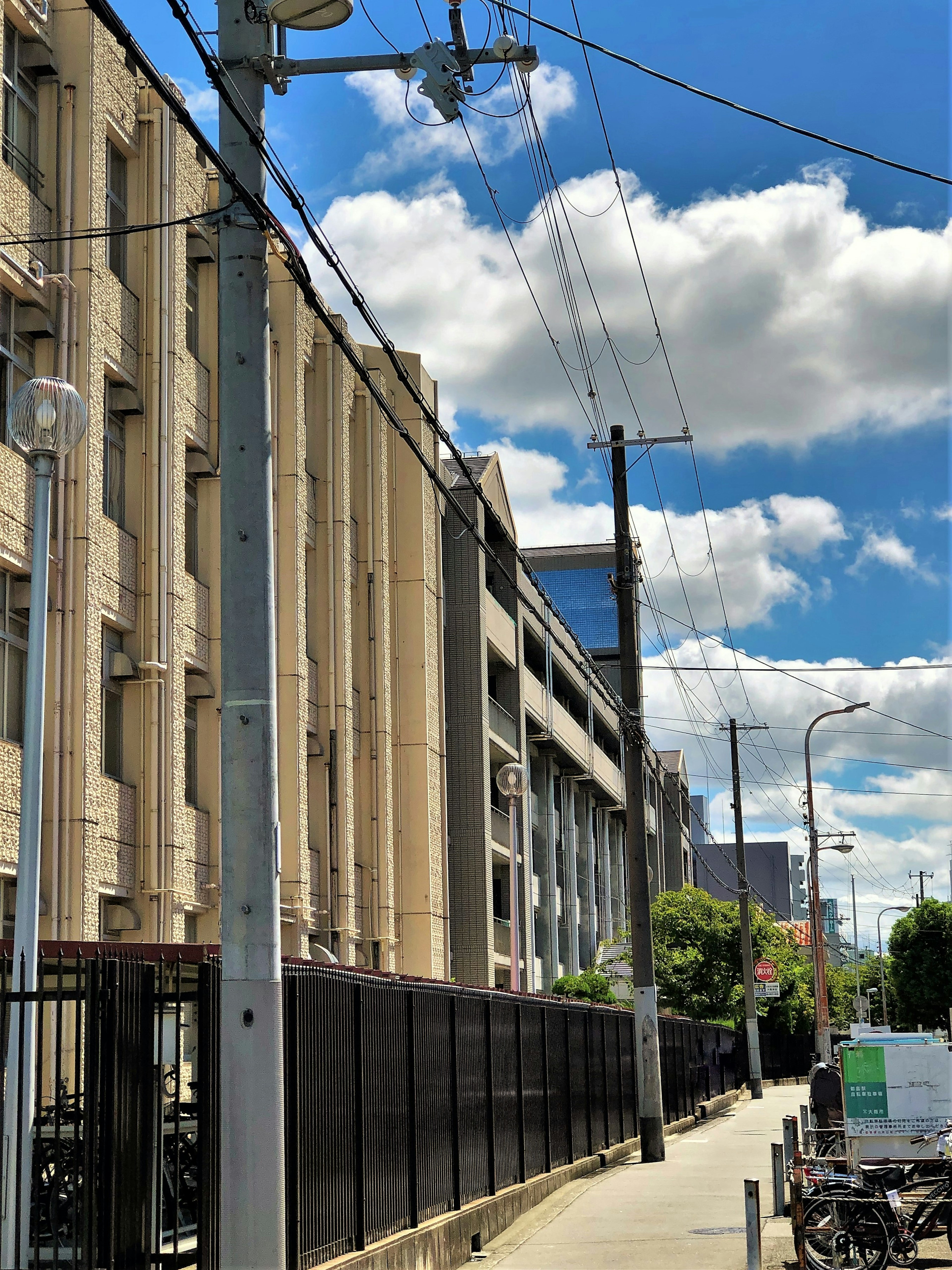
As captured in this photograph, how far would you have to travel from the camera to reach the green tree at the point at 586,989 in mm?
44719

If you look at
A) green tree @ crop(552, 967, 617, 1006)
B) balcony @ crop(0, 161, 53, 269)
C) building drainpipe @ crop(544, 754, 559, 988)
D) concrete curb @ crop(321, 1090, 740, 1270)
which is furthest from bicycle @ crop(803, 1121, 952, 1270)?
building drainpipe @ crop(544, 754, 559, 988)

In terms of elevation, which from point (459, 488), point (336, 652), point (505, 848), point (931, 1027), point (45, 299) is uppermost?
point (459, 488)

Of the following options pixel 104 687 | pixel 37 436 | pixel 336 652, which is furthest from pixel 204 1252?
pixel 336 652

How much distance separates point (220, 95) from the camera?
8367mm

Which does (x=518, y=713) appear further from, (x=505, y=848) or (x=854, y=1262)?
(x=854, y=1262)

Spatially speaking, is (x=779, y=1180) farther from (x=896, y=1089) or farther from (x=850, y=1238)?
(x=850, y=1238)

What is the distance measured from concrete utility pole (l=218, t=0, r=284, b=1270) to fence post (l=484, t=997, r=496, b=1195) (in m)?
8.69

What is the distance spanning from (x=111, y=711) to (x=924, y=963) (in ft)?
231

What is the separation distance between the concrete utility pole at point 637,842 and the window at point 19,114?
1087cm

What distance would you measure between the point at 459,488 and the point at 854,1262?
3073 centimetres

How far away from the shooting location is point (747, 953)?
49.5 meters

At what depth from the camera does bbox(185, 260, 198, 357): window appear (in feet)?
82.9

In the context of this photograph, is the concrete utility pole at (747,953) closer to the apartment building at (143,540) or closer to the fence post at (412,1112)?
the apartment building at (143,540)

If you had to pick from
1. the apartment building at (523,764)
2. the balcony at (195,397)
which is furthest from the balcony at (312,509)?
the balcony at (195,397)
